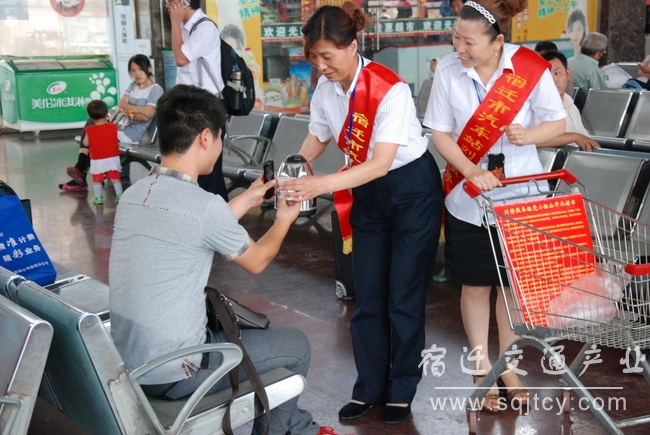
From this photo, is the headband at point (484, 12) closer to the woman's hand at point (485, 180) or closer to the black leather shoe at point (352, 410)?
the woman's hand at point (485, 180)

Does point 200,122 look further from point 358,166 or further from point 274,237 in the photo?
point 358,166

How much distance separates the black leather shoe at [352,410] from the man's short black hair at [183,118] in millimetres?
1388

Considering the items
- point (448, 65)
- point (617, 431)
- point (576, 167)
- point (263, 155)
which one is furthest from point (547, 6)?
point (617, 431)

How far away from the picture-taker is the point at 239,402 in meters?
2.52

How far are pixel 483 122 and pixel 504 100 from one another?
11 cm

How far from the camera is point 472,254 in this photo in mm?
3295

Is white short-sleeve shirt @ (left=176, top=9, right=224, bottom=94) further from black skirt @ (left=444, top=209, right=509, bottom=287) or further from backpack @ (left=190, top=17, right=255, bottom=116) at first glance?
black skirt @ (left=444, top=209, right=509, bottom=287)

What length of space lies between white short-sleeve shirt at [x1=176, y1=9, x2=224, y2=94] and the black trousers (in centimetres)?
234

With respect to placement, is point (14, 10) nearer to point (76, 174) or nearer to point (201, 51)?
point (76, 174)

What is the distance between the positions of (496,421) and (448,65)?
4.68 ft

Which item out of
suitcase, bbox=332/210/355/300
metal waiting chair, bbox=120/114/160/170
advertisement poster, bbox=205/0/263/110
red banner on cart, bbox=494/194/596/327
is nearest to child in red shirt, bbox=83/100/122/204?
metal waiting chair, bbox=120/114/160/170

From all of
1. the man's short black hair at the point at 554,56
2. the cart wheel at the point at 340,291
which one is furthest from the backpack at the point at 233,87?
the man's short black hair at the point at 554,56

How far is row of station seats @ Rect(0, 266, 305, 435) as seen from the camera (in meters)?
2.13

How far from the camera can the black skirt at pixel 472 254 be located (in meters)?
3.28
